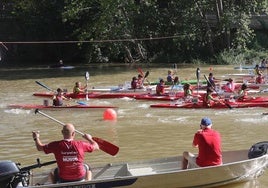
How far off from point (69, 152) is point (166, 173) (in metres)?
1.85

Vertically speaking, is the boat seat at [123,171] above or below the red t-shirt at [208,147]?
below

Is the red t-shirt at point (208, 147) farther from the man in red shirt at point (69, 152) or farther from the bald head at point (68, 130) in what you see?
the bald head at point (68, 130)

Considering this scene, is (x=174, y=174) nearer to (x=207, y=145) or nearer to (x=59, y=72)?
(x=207, y=145)

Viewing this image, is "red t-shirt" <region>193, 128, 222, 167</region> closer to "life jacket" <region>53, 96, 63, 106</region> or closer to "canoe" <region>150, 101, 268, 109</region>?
"canoe" <region>150, 101, 268, 109</region>

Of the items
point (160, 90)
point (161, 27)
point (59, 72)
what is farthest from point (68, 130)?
point (161, 27)

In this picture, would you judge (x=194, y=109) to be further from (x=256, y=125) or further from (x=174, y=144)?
(x=174, y=144)

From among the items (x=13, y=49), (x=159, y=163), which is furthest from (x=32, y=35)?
(x=159, y=163)

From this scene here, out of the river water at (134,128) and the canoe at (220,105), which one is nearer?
the river water at (134,128)

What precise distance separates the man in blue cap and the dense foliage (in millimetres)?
27507

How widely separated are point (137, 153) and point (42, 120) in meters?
6.23

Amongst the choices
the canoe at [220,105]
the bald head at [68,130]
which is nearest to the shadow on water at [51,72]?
the canoe at [220,105]

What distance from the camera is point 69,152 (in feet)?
26.3

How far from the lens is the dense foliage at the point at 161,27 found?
3862 cm

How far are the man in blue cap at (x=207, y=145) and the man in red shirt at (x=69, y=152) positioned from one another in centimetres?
196
